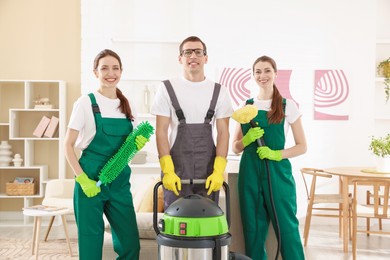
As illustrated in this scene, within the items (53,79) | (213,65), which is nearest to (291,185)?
(213,65)

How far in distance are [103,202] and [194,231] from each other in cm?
Result: 77

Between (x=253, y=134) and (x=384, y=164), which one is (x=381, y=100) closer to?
(x=384, y=164)

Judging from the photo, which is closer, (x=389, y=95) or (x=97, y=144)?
(x=97, y=144)

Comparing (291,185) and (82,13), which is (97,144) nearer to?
(291,185)

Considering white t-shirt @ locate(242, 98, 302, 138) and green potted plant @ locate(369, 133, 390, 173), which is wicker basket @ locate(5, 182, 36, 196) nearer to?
white t-shirt @ locate(242, 98, 302, 138)

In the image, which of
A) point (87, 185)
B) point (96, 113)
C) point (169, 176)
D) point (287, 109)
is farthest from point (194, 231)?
point (287, 109)

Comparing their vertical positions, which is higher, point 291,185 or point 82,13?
point 82,13

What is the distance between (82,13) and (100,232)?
3.66 m

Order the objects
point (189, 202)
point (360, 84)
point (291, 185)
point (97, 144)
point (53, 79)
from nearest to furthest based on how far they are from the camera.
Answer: point (189, 202) < point (97, 144) < point (291, 185) < point (360, 84) < point (53, 79)

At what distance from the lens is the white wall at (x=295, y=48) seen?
219 inches

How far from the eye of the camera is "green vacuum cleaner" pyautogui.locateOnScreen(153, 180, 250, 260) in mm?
1953

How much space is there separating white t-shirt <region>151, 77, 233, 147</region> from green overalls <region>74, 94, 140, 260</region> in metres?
0.22

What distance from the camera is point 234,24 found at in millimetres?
5590

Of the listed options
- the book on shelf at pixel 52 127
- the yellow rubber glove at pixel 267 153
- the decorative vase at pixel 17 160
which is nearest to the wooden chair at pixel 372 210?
the yellow rubber glove at pixel 267 153
